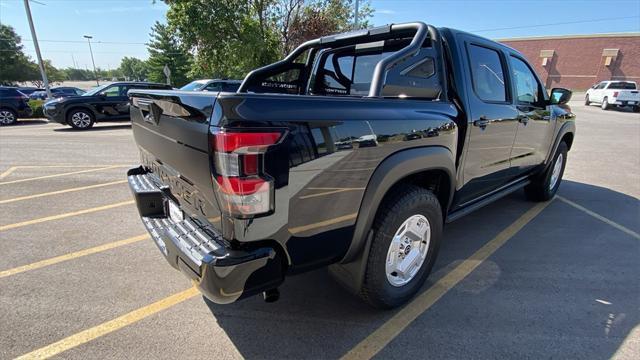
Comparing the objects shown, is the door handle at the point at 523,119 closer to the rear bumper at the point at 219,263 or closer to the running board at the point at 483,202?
the running board at the point at 483,202

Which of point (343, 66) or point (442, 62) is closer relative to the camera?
point (442, 62)

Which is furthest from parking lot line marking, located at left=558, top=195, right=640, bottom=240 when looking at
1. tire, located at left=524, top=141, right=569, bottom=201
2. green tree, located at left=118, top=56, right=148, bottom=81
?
green tree, located at left=118, top=56, right=148, bottom=81

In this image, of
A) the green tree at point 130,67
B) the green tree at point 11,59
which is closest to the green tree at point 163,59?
the green tree at point 11,59

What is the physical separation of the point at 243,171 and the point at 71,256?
275cm

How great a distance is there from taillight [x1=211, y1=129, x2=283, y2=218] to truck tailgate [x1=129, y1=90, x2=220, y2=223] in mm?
98

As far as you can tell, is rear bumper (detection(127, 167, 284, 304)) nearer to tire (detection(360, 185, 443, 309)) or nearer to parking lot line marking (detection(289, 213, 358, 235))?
parking lot line marking (detection(289, 213, 358, 235))

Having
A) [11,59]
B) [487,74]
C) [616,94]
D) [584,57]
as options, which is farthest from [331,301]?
[11,59]

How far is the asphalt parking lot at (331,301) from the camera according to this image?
222 cm

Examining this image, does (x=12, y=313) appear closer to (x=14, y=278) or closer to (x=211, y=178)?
(x=14, y=278)

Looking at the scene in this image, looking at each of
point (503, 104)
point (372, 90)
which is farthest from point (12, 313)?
point (503, 104)

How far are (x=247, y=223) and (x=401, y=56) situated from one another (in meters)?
1.58

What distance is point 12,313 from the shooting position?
2506 millimetres

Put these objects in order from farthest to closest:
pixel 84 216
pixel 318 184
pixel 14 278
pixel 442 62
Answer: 1. pixel 84 216
2. pixel 14 278
3. pixel 442 62
4. pixel 318 184

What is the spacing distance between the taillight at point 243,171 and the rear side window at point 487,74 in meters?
2.21
